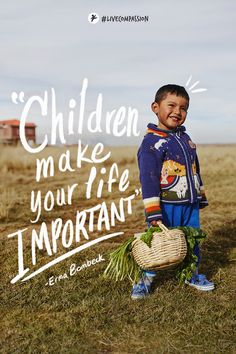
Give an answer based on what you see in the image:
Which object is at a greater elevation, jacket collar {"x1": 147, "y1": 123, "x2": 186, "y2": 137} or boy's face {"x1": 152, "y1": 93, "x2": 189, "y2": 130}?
boy's face {"x1": 152, "y1": 93, "x2": 189, "y2": 130}

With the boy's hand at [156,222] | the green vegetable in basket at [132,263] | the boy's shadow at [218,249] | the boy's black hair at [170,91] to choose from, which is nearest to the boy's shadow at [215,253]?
the boy's shadow at [218,249]

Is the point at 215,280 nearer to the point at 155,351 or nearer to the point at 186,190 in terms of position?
the point at 186,190

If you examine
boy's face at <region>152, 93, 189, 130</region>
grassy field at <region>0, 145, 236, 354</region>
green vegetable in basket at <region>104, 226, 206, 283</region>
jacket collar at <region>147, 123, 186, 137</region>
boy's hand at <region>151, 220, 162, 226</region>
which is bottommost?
grassy field at <region>0, 145, 236, 354</region>

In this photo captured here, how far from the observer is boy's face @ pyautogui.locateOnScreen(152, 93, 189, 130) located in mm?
3805

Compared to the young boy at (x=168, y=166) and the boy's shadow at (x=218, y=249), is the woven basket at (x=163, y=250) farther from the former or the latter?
the boy's shadow at (x=218, y=249)

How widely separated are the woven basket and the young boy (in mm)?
148

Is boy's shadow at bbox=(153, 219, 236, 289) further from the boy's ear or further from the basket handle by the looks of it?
the boy's ear

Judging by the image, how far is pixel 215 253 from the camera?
17.1 ft

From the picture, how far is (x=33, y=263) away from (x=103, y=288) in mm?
943

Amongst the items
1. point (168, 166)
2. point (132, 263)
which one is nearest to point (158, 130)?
point (168, 166)

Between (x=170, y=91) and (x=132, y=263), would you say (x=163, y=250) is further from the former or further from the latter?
(x=170, y=91)

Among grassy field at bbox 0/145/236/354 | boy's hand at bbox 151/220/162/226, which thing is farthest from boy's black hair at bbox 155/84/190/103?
grassy field at bbox 0/145/236/354

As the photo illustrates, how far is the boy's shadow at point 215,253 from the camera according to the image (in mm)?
4461

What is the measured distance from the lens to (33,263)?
187 inches
